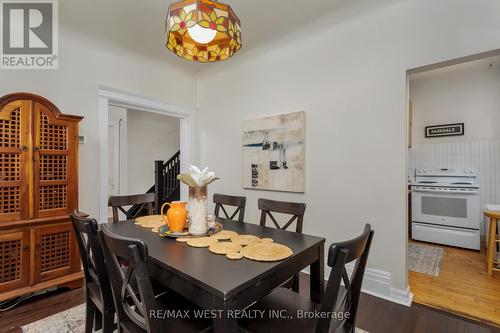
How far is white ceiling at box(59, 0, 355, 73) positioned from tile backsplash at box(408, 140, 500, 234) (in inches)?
131

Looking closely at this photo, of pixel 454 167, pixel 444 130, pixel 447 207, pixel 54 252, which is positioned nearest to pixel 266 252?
pixel 54 252

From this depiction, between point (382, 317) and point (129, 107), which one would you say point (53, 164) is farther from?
point (382, 317)

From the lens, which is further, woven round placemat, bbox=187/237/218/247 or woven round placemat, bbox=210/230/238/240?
woven round placemat, bbox=210/230/238/240

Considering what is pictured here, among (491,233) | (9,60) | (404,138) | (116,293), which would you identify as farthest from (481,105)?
(9,60)

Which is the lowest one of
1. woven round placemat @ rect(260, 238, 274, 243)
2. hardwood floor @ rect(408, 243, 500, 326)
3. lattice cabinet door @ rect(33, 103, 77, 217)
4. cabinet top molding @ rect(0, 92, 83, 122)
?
hardwood floor @ rect(408, 243, 500, 326)

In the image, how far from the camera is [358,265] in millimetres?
1116

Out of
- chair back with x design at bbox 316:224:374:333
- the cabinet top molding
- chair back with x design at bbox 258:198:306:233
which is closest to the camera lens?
chair back with x design at bbox 316:224:374:333

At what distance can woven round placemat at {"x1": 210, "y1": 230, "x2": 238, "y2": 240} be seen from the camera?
1.57 meters

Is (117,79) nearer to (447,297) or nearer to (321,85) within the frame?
(321,85)

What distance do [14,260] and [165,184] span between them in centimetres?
275

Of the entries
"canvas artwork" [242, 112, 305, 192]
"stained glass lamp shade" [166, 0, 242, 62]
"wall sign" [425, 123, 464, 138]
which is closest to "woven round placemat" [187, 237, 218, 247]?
"stained glass lamp shade" [166, 0, 242, 62]

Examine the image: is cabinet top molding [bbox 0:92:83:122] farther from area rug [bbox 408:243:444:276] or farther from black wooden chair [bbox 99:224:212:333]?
area rug [bbox 408:243:444:276]

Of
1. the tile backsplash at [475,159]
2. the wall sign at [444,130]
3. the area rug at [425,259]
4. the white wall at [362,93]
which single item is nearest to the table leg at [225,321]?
the white wall at [362,93]

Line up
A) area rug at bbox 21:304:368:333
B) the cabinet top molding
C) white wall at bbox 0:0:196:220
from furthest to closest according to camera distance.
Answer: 1. white wall at bbox 0:0:196:220
2. the cabinet top molding
3. area rug at bbox 21:304:368:333
